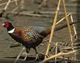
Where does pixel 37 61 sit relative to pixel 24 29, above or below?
below

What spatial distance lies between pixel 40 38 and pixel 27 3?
7.65m

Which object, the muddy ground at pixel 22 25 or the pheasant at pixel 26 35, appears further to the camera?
→ the muddy ground at pixel 22 25

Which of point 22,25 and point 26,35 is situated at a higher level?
point 26,35

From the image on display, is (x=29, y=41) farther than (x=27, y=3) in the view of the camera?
No

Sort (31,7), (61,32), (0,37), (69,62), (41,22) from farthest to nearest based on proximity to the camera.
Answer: (31,7) → (41,22) → (61,32) → (0,37) → (69,62)

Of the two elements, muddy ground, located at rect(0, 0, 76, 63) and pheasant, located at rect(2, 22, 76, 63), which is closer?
pheasant, located at rect(2, 22, 76, 63)

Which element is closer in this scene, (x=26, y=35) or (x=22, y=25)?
(x=26, y=35)

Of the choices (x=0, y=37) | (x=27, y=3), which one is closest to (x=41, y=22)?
(x=0, y=37)

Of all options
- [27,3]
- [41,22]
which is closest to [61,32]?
[41,22]

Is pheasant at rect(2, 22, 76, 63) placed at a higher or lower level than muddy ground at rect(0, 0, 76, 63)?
higher

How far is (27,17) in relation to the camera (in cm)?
1139

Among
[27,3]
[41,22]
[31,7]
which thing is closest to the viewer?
[41,22]

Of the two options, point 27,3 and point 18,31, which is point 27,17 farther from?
point 18,31

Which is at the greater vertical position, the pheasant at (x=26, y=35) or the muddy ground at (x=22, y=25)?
the pheasant at (x=26, y=35)
